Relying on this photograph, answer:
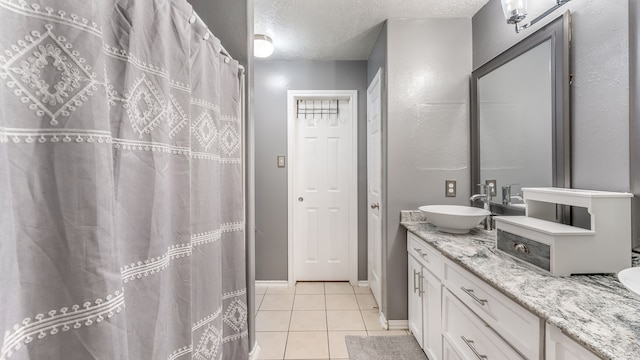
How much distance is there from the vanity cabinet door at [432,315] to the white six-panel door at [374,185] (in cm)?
57

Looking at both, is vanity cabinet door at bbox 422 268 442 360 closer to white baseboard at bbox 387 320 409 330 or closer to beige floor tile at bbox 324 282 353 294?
white baseboard at bbox 387 320 409 330

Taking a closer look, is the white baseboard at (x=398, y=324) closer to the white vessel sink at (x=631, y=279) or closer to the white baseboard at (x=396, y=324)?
the white baseboard at (x=396, y=324)

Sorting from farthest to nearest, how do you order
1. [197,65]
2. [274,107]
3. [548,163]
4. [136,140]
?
[274,107] < [548,163] < [197,65] < [136,140]

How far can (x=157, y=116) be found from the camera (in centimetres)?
78

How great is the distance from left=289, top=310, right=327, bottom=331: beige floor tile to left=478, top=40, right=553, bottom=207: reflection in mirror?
5.59 ft

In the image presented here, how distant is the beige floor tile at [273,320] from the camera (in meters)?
2.07

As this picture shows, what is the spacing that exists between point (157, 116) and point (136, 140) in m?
0.10

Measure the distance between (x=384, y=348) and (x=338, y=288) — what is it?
3.32 ft

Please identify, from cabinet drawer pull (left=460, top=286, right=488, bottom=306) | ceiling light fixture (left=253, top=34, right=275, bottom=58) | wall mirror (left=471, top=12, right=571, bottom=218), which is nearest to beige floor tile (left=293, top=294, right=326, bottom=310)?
cabinet drawer pull (left=460, top=286, right=488, bottom=306)

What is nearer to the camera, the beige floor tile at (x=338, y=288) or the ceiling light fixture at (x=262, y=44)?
the ceiling light fixture at (x=262, y=44)

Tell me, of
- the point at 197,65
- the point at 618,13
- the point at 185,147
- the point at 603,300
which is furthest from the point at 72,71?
the point at 618,13

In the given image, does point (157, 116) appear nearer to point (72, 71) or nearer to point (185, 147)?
point (185, 147)

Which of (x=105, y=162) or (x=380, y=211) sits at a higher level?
(x=105, y=162)

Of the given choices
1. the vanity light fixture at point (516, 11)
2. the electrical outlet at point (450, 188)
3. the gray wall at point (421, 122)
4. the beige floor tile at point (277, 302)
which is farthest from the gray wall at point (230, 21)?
the beige floor tile at point (277, 302)
